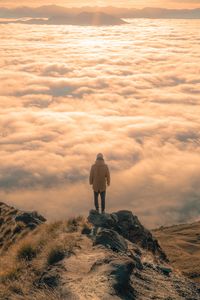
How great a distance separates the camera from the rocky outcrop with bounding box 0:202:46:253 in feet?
46.6

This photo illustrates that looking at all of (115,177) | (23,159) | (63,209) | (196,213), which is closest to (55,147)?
(23,159)

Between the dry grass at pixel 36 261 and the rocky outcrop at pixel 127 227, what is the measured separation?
131 cm

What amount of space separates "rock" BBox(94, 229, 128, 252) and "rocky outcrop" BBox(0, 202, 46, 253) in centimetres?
384

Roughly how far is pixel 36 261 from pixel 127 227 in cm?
559

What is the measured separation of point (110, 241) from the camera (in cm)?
1093

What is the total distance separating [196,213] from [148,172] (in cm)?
4432

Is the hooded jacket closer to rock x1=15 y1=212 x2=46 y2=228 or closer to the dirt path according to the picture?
rock x1=15 y1=212 x2=46 y2=228

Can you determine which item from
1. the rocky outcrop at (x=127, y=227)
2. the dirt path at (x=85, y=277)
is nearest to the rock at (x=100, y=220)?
the rocky outcrop at (x=127, y=227)

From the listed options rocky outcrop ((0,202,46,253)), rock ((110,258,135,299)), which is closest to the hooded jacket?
rocky outcrop ((0,202,46,253))

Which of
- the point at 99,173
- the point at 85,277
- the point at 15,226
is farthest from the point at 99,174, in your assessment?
the point at 85,277

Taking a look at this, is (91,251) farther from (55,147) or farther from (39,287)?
(55,147)

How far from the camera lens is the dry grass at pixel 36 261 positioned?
26.2ft

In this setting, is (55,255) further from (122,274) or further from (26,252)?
(122,274)

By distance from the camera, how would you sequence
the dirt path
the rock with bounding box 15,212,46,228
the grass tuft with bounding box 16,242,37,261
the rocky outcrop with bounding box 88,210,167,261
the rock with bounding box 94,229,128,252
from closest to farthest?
the dirt path, the grass tuft with bounding box 16,242,37,261, the rock with bounding box 94,229,128,252, the rocky outcrop with bounding box 88,210,167,261, the rock with bounding box 15,212,46,228
